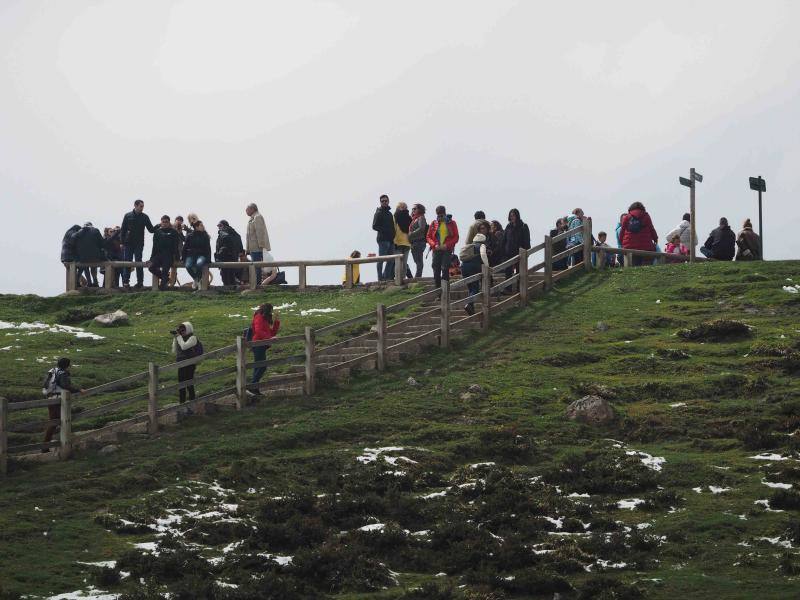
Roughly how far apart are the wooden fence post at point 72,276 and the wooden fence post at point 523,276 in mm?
14165

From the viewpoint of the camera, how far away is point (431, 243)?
35875 mm

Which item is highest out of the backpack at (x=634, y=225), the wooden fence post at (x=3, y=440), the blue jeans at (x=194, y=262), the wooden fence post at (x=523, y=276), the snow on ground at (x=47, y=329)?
the backpack at (x=634, y=225)

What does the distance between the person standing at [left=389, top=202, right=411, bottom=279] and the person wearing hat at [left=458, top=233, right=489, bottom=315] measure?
185 inches

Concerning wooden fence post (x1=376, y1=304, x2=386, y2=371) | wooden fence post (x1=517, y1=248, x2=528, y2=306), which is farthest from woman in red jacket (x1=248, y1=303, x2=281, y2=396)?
wooden fence post (x1=517, y1=248, x2=528, y2=306)

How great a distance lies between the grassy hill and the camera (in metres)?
18.8

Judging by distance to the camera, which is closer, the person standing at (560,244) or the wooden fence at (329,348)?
Result: the wooden fence at (329,348)

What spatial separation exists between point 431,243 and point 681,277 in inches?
282

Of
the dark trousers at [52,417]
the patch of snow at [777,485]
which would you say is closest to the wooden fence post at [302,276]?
the dark trousers at [52,417]

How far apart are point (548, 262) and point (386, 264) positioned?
5207 mm

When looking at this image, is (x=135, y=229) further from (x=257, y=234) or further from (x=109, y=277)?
(x=257, y=234)

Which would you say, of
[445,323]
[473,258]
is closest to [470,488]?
[445,323]

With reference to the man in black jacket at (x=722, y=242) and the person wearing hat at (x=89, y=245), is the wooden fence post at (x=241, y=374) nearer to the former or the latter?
the person wearing hat at (x=89, y=245)

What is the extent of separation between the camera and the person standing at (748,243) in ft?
134

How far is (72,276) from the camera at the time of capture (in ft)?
137
